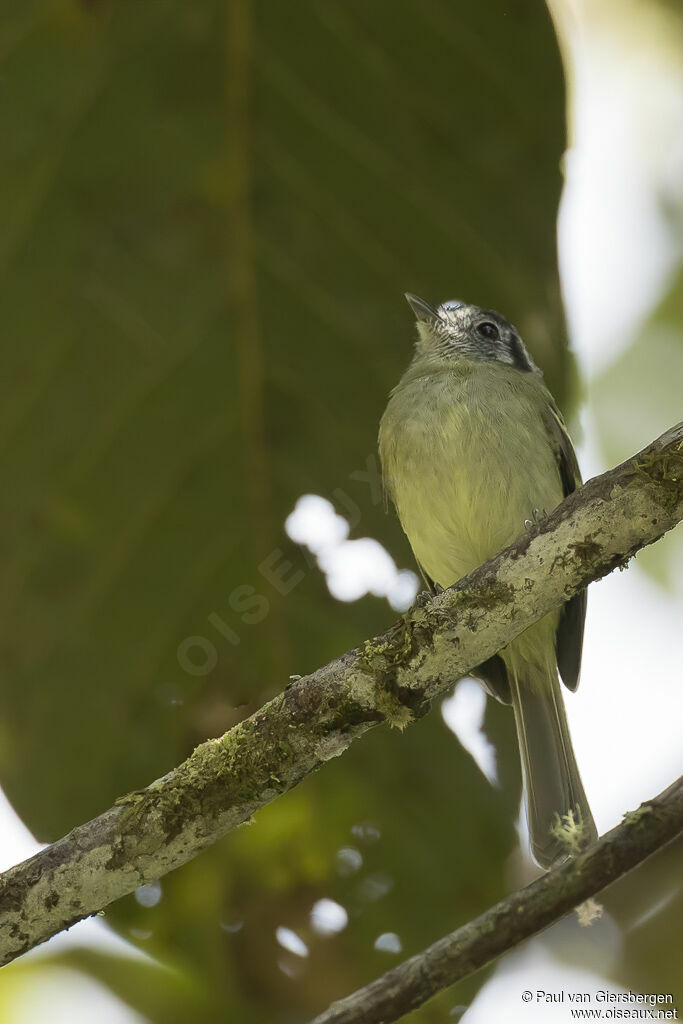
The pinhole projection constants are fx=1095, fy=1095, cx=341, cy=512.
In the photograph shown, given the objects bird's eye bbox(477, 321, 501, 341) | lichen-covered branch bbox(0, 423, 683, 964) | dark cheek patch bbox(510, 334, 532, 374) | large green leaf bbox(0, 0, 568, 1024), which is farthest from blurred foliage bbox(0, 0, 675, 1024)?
dark cheek patch bbox(510, 334, 532, 374)

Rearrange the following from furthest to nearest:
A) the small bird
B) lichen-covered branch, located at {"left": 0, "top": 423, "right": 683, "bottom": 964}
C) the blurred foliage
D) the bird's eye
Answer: the bird's eye < the small bird < the blurred foliage < lichen-covered branch, located at {"left": 0, "top": 423, "right": 683, "bottom": 964}

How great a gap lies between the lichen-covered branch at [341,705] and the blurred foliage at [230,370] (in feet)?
1.28

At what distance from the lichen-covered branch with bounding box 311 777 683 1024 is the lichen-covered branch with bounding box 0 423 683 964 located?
1.89 feet

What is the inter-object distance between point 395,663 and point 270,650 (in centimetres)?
50

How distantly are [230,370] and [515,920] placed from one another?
4.62ft

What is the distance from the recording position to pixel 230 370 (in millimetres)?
2525

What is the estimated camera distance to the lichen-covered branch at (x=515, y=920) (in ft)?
5.19

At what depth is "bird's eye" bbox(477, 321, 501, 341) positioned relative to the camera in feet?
15.4

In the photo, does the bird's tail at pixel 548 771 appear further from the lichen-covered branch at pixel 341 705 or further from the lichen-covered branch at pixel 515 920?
the lichen-covered branch at pixel 515 920

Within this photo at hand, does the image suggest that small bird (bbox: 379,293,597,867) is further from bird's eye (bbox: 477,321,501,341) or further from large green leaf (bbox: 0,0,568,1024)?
large green leaf (bbox: 0,0,568,1024)

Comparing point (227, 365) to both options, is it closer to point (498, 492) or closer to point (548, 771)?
point (498, 492)

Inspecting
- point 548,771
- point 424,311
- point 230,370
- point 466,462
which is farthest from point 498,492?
point 230,370

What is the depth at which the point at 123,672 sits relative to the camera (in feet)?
8.32

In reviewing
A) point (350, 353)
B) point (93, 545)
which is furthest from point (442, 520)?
point (93, 545)
